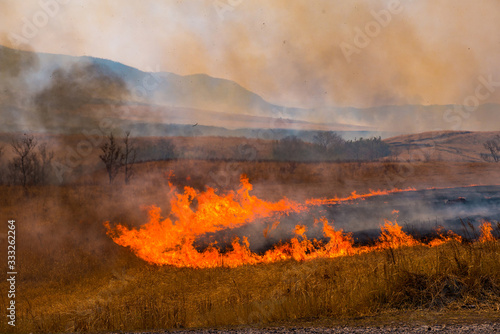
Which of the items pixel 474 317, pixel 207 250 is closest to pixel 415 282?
pixel 474 317

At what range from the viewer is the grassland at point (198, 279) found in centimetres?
638

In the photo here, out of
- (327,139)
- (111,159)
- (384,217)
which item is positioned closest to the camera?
(384,217)

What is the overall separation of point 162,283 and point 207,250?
2.40 metres

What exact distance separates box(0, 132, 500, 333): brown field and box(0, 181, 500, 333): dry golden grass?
0.09 ft

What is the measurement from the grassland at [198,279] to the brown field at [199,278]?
30mm

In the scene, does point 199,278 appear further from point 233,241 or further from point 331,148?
point 331,148

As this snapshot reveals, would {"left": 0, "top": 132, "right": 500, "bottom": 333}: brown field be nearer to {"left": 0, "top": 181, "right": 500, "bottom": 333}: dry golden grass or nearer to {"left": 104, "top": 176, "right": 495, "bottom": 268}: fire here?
{"left": 0, "top": 181, "right": 500, "bottom": 333}: dry golden grass

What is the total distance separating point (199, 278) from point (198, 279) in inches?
3.8

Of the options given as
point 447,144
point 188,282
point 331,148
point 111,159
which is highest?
point 447,144

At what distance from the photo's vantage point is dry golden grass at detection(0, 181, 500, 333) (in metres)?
6.41

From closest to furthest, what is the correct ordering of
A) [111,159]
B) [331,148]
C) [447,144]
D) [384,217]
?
[384,217], [111,159], [331,148], [447,144]

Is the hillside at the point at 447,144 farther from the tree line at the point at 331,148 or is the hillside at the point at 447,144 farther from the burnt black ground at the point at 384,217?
the burnt black ground at the point at 384,217

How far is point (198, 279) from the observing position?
1182 centimetres

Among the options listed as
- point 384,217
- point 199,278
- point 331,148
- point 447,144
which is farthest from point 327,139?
point 447,144
